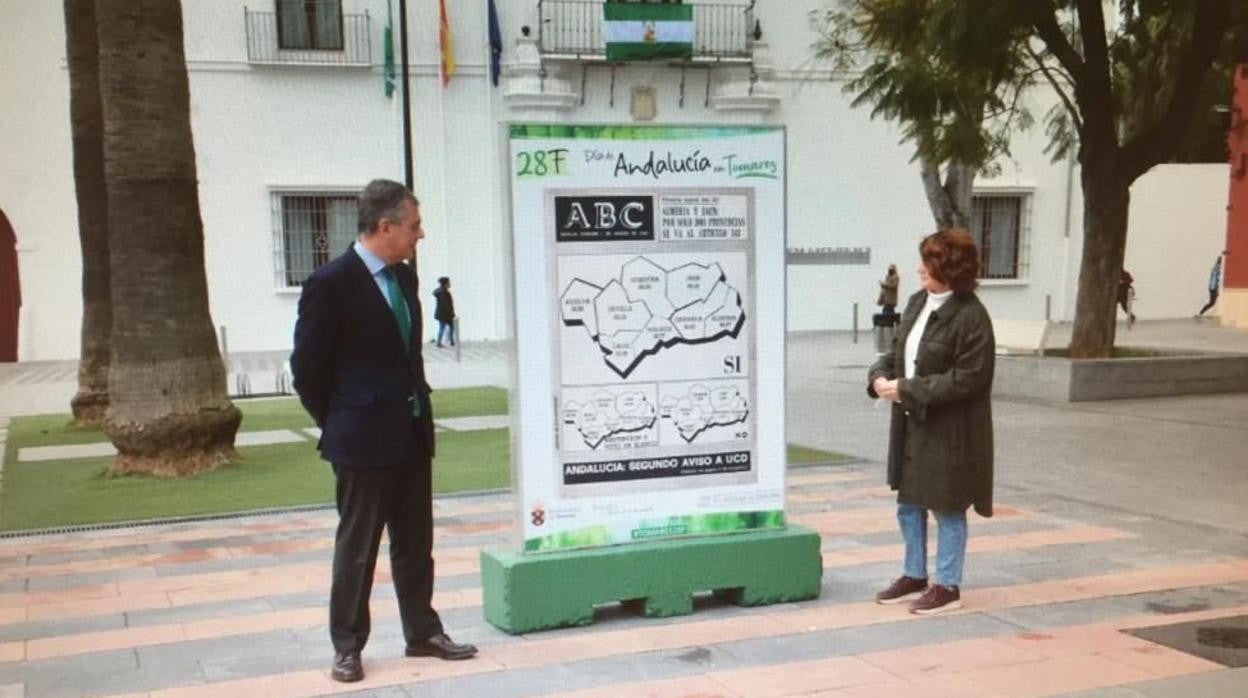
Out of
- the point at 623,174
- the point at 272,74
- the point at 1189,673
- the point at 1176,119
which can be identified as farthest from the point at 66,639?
the point at 272,74

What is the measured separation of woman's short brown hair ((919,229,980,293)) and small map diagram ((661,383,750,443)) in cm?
109

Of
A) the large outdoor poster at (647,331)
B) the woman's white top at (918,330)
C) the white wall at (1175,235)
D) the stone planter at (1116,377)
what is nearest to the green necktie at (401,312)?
the large outdoor poster at (647,331)

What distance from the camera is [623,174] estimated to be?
5.15 metres

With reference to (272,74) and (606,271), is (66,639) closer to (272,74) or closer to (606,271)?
(606,271)

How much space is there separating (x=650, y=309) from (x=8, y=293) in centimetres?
1950

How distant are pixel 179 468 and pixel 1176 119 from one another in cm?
Result: 1121

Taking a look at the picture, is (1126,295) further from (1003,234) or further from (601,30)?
(601,30)

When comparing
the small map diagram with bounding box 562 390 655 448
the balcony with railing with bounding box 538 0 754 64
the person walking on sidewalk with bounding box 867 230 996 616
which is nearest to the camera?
the person walking on sidewalk with bounding box 867 230 996 616

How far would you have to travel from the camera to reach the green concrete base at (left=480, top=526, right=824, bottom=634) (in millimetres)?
5148

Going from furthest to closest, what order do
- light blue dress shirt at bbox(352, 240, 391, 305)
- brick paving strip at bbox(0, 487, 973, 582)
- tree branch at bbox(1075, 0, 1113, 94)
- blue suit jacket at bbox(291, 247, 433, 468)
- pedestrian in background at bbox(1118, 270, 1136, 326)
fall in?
pedestrian in background at bbox(1118, 270, 1136, 326) → tree branch at bbox(1075, 0, 1113, 94) → brick paving strip at bbox(0, 487, 973, 582) → light blue dress shirt at bbox(352, 240, 391, 305) → blue suit jacket at bbox(291, 247, 433, 468)

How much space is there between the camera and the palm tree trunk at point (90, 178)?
11758 millimetres

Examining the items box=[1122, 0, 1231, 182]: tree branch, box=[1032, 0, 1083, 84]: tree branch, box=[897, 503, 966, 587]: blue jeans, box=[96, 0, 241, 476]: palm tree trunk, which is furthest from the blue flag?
box=[897, 503, 966, 587]: blue jeans

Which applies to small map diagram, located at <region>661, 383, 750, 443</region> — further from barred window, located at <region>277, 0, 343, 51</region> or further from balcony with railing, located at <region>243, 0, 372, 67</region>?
barred window, located at <region>277, 0, 343, 51</region>

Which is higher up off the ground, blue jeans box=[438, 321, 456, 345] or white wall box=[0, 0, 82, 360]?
white wall box=[0, 0, 82, 360]
